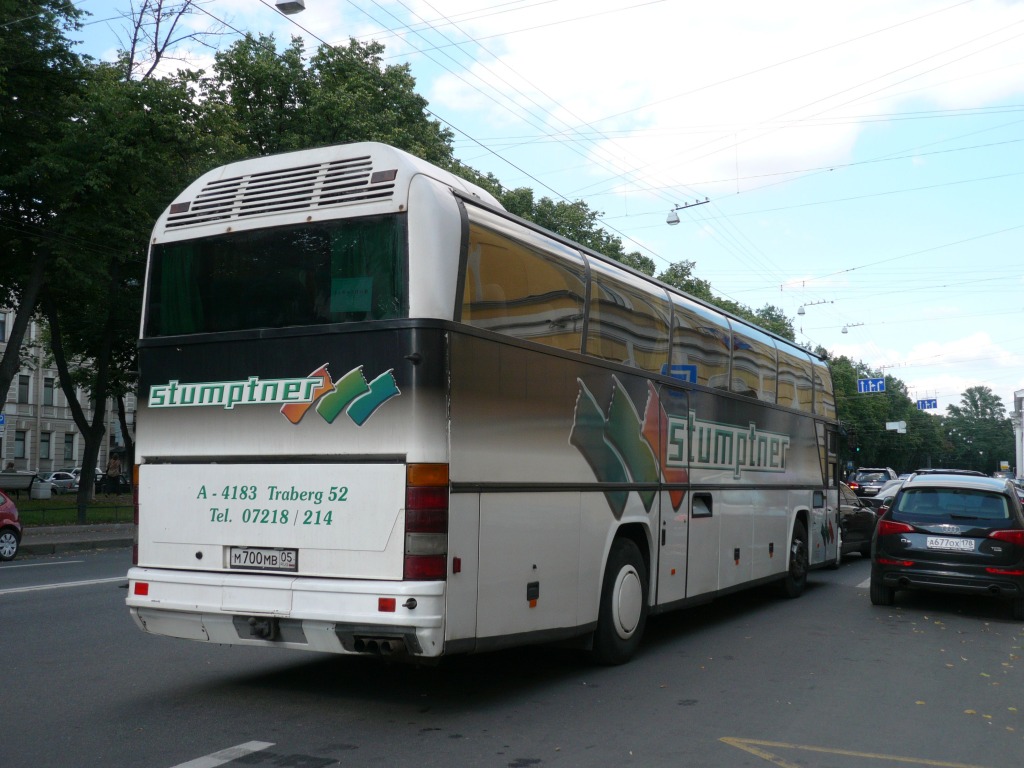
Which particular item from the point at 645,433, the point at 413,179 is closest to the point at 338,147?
the point at 413,179

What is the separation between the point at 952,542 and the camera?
12547mm

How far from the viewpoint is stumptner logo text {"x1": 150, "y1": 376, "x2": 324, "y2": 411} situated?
683cm

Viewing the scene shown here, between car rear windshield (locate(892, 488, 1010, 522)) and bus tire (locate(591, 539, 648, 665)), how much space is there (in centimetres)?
532

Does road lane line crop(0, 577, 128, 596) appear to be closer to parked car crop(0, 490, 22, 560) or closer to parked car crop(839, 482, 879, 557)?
parked car crop(0, 490, 22, 560)

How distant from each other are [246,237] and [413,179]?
1373 mm

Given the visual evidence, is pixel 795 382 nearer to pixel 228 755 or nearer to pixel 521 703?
pixel 521 703

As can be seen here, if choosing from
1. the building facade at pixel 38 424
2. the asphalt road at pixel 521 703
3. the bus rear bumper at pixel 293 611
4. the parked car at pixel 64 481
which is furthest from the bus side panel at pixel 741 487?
the building facade at pixel 38 424

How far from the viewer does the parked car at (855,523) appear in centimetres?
2011

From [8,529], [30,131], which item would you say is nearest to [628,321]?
[8,529]

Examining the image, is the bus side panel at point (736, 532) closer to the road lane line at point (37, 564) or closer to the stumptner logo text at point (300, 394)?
the stumptner logo text at point (300, 394)

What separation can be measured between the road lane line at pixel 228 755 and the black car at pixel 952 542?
9072 mm

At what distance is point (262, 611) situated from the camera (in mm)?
6680

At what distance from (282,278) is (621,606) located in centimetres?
386

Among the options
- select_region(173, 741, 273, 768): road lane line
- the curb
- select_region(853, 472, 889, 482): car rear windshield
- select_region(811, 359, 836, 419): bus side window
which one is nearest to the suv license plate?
select_region(811, 359, 836, 419): bus side window
